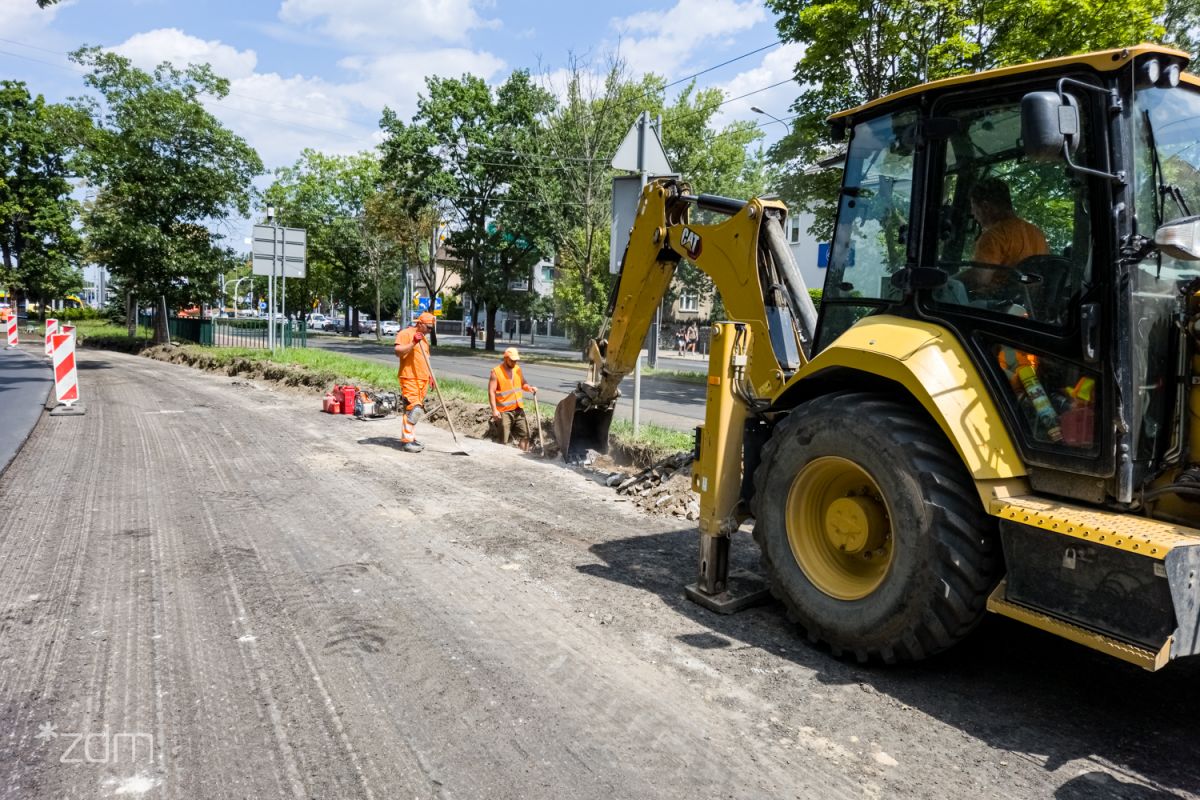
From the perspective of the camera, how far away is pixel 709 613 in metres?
4.57

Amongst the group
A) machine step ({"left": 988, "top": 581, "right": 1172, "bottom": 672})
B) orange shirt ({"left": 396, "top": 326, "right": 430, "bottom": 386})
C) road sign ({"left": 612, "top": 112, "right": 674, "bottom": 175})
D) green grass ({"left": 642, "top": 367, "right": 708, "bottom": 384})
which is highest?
road sign ({"left": 612, "top": 112, "right": 674, "bottom": 175})

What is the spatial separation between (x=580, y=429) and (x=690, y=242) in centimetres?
336

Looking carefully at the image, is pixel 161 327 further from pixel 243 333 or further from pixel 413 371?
pixel 413 371

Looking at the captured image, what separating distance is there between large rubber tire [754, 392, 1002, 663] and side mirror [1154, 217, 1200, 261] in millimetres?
1155

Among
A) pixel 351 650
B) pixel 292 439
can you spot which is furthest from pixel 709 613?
pixel 292 439

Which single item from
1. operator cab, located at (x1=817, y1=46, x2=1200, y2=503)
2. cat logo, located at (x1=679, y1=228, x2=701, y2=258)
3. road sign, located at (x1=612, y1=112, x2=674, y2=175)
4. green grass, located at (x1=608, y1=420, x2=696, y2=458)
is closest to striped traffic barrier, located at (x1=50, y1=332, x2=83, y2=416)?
green grass, located at (x1=608, y1=420, x2=696, y2=458)

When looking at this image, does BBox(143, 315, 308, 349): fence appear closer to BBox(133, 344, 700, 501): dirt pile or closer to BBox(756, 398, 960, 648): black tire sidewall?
BBox(133, 344, 700, 501): dirt pile

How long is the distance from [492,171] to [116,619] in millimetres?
32537

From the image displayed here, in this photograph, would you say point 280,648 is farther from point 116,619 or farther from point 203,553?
point 203,553

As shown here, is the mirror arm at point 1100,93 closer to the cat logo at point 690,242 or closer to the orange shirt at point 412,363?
the cat logo at point 690,242

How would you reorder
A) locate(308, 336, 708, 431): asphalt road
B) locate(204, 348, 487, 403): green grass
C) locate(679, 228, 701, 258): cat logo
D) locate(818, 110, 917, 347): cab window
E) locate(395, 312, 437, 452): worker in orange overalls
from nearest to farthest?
locate(818, 110, 917, 347): cab window
locate(679, 228, 701, 258): cat logo
locate(395, 312, 437, 452): worker in orange overalls
locate(308, 336, 708, 431): asphalt road
locate(204, 348, 487, 403): green grass

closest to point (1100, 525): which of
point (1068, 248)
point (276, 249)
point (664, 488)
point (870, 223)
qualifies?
point (1068, 248)

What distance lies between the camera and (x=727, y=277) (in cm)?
584

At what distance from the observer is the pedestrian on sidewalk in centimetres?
1040
